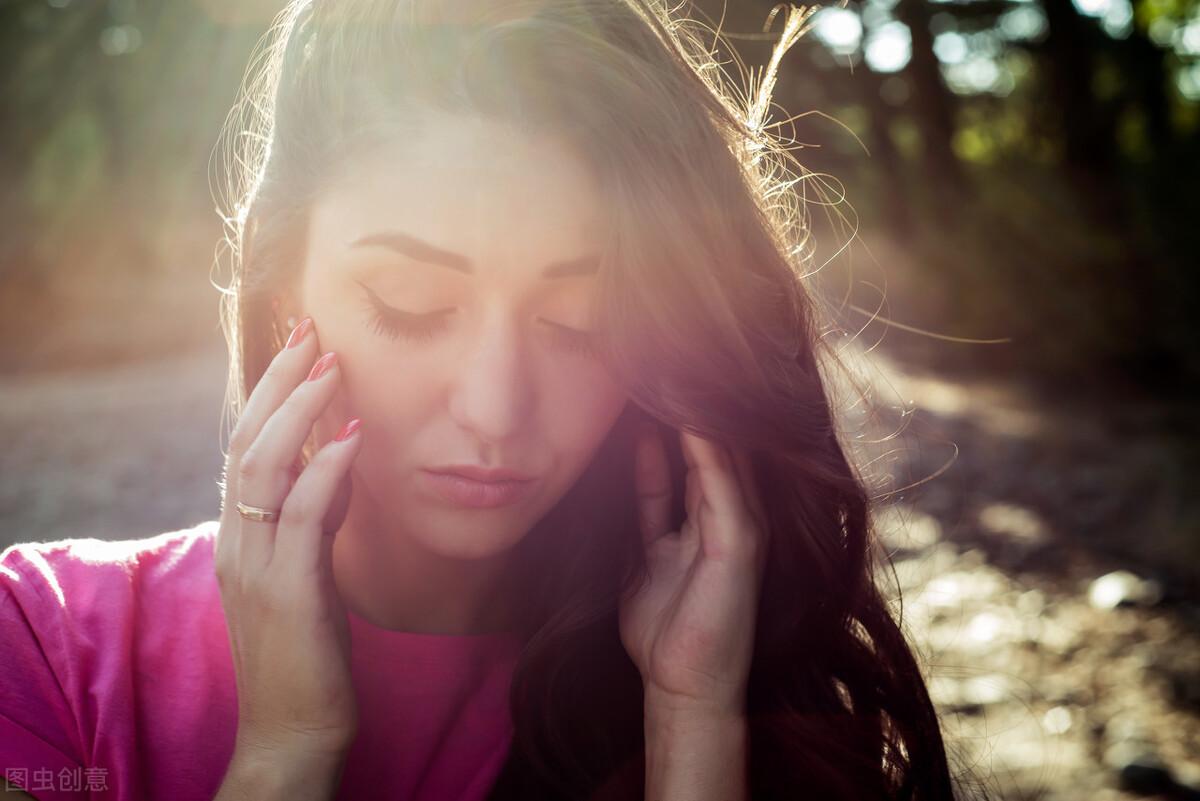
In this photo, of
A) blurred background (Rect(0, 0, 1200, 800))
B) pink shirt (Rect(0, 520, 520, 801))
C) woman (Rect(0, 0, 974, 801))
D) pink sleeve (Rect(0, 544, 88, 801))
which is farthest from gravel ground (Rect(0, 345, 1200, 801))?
pink sleeve (Rect(0, 544, 88, 801))

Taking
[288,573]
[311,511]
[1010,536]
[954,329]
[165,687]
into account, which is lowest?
[1010,536]

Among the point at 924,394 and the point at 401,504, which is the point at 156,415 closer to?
the point at 924,394

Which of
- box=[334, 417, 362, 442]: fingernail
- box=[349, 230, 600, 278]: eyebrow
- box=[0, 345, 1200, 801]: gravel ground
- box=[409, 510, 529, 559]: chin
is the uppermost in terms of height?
box=[349, 230, 600, 278]: eyebrow

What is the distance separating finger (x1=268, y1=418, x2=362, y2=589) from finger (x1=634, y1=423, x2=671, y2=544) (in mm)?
705

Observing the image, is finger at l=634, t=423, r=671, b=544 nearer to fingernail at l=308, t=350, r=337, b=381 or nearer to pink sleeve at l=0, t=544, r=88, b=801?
fingernail at l=308, t=350, r=337, b=381

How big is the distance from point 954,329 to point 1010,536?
17.3ft

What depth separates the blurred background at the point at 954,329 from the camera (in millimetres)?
Result: 4785

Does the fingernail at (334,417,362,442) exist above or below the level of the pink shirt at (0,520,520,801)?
above

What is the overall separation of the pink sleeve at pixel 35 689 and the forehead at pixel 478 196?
85 centimetres

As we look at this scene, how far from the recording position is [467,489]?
195 centimetres

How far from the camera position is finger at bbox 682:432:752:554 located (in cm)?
212

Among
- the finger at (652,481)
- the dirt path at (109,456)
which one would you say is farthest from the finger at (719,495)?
the dirt path at (109,456)

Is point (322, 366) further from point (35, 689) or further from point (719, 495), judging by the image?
point (719, 495)

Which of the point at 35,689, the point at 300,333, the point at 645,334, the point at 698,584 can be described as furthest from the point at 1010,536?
the point at 35,689
